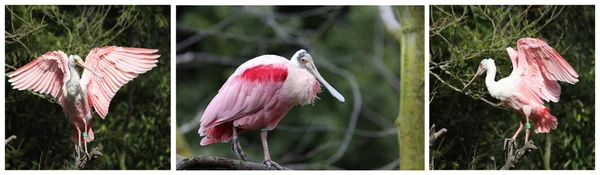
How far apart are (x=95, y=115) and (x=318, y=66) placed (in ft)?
9.29

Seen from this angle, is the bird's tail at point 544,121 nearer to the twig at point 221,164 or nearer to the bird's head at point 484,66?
the bird's head at point 484,66

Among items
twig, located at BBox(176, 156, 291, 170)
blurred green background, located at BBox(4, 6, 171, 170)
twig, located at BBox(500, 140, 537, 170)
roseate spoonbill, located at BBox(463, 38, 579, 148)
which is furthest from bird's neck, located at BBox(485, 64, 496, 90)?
blurred green background, located at BBox(4, 6, 171, 170)

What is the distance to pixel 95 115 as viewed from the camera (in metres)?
7.66

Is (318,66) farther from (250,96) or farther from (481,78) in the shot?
(250,96)

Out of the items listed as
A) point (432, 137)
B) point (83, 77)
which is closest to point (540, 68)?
point (432, 137)

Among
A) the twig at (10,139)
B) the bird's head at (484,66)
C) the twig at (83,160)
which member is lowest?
the twig at (83,160)

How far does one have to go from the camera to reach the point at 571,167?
25.3 feet

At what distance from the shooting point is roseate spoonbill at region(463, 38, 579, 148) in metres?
7.31

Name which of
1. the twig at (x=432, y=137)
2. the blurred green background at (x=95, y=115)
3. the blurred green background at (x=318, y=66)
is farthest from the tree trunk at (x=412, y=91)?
the blurred green background at (x=318, y=66)

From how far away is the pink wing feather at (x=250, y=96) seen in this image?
23.0 ft

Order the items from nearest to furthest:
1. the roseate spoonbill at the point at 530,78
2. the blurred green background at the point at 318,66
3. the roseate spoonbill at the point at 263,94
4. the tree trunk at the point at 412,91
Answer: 1. the roseate spoonbill at the point at 263,94
2. the roseate spoonbill at the point at 530,78
3. the tree trunk at the point at 412,91
4. the blurred green background at the point at 318,66

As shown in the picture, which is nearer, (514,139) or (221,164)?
(221,164)

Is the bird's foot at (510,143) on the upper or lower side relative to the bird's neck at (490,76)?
lower

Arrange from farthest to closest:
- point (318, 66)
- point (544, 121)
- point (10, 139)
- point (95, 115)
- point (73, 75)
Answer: point (318, 66), point (95, 115), point (10, 139), point (544, 121), point (73, 75)
